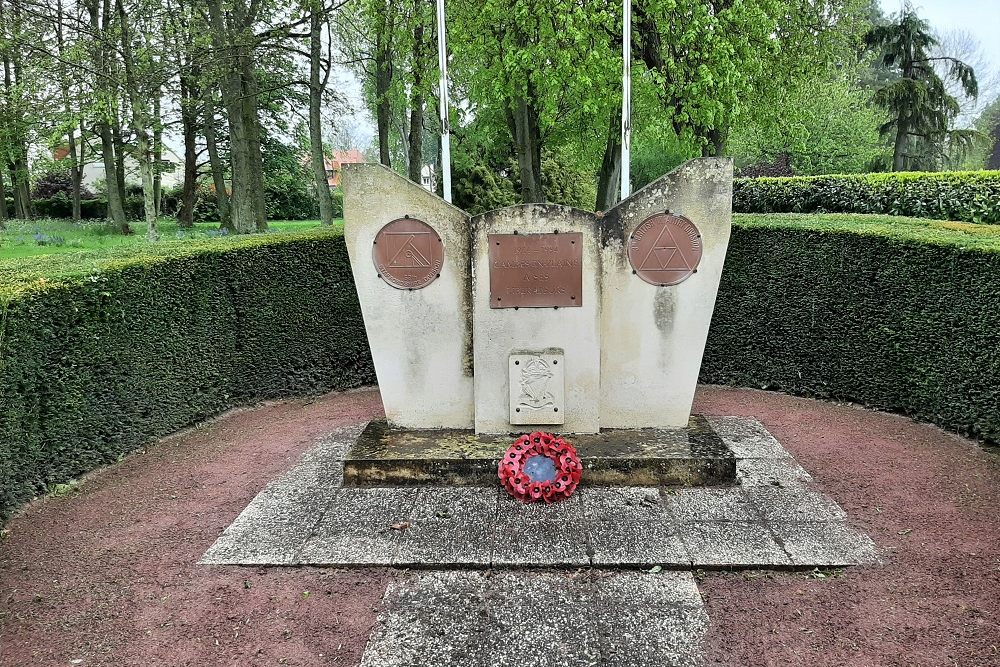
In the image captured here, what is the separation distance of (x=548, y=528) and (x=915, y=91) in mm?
26066

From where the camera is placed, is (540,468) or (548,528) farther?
(540,468)

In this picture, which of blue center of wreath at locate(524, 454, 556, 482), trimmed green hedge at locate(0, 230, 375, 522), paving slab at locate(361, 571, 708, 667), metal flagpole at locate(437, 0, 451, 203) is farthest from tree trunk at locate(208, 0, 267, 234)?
paving slab at locate(361, 571, 708, 667)

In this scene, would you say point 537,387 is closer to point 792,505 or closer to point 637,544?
point 637,544

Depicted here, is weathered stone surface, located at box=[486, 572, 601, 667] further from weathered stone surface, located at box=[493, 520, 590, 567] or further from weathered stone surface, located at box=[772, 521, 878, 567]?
weathered stone surface, located at box=[772, 521, 878, 567]

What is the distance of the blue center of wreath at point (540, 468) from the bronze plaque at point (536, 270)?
46.9 inches

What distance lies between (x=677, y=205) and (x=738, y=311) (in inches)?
126

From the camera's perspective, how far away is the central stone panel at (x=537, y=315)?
5.26 metres

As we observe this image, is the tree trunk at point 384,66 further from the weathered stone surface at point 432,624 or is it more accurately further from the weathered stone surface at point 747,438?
the weathered stone surface at point 432,624

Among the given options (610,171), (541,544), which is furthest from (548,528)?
(610,171)

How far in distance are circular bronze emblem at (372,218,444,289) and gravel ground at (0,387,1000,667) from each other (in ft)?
6.47

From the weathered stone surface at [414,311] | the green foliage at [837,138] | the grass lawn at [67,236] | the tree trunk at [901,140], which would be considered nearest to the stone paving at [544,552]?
the weathered stone surface at [414,311]

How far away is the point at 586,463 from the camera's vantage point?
509 cm

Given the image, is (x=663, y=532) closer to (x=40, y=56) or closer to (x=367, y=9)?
(x=367, y=9)

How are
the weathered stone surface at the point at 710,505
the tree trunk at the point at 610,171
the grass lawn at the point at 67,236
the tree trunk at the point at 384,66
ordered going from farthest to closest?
the tree trunk at the point at 610,171 < the grass lawn at the point at 67,236 < the tree trunk at the point at 384,66 < the weathered stone surface at the point at 710,505
